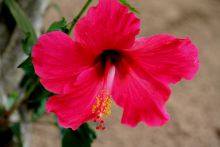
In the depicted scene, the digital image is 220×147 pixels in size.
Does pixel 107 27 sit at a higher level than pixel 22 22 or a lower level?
higher

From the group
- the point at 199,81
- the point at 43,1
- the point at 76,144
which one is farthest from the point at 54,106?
the point at 199,81

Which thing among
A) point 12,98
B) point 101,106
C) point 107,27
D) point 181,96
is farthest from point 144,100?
point 181,96

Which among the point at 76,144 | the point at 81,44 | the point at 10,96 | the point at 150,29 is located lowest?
the point at 150,29

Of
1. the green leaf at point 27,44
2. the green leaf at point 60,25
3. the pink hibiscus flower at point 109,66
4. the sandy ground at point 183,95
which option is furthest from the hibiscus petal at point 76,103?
the sandy ground at point 183,95

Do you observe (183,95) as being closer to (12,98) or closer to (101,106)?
(12,98)

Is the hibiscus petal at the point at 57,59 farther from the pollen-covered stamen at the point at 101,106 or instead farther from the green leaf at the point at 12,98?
the green leaf at the point at 12,98

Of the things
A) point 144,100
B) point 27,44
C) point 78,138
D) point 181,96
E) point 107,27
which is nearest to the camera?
point 107,27

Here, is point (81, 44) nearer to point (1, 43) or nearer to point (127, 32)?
point (127, 32)
